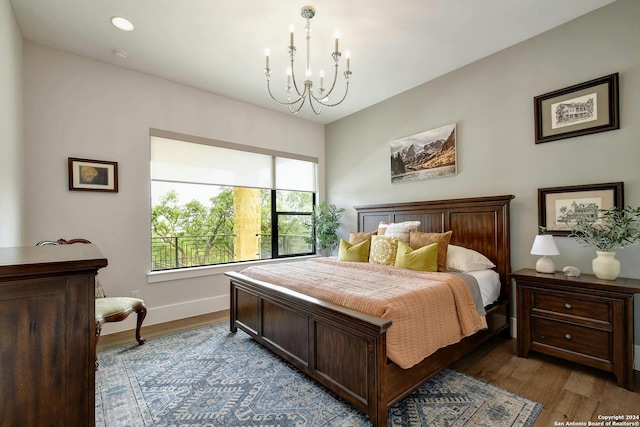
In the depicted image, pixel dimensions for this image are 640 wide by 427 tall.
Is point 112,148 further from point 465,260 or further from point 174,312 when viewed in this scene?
point 465,260

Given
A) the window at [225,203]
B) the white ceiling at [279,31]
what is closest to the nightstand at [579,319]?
the white ceiling at [279,31]

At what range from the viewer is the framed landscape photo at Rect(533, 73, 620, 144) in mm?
2447

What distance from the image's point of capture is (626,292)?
205 centimetres

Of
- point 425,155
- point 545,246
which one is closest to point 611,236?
point 545,246

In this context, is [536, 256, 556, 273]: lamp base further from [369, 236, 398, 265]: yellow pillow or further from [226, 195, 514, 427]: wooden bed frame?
[369, 236, 398, 265]: yellow pillow

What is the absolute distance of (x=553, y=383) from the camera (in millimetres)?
2154

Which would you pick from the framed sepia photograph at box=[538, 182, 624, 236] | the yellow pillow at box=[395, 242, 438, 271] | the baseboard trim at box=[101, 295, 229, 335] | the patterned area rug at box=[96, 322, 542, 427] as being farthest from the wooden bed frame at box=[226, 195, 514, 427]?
the baseboard trim at box=[101, 295, 229, 335]

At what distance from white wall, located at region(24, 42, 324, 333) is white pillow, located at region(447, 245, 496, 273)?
290 cm

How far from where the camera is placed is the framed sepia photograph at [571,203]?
2424 millimetres

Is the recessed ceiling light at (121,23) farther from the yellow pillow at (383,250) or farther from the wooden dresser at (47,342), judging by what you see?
the yellow pillow at (383,250)

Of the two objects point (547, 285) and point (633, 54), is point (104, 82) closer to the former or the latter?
point (547, 285)

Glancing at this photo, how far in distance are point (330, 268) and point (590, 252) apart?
2.32 metres

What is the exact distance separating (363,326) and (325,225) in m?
3.17

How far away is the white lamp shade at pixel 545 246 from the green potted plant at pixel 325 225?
2832mm
